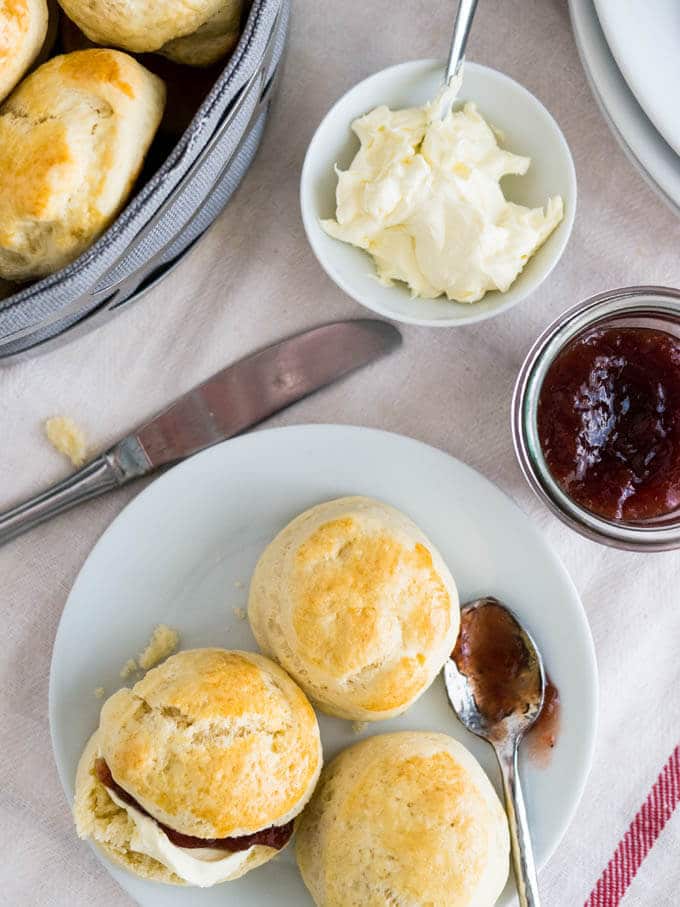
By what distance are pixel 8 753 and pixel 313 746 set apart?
50 cm

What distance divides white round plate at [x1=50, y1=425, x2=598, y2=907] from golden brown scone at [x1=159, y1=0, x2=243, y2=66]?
502 millimetres

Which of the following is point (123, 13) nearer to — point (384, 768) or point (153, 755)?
point (153, 755)

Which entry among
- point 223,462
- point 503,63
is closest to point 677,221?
point 503,63

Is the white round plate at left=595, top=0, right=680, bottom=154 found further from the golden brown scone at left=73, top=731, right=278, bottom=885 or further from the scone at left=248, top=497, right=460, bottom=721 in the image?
the golden brown scone at left=73, top=731, right=278, bottom=885

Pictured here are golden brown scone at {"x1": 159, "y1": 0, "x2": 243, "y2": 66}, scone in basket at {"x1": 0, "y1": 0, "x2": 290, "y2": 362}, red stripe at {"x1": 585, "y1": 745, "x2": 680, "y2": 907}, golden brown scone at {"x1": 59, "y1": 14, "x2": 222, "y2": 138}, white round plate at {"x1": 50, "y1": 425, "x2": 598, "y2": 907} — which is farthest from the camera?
red stripe at {"x1": 585, "y1": 745, "x2": 680, "y2": 907}

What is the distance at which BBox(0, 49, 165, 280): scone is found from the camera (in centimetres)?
108

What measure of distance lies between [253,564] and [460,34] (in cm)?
79

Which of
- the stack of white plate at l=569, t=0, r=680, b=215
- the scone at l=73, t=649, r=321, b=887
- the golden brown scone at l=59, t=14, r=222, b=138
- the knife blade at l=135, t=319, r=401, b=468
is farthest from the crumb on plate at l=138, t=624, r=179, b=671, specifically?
the stack of white plate at l=569, t=0, r=680, b=215

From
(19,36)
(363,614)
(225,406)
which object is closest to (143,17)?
(19,36)

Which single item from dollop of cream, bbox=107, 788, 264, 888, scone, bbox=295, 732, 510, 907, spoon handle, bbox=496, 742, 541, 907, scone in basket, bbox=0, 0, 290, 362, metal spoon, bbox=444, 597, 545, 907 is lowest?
spoon handle, bbox=496, 742, 541, 907

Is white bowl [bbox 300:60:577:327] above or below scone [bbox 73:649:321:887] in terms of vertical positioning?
above

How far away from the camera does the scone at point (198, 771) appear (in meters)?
1.17

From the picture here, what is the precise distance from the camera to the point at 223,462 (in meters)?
1.38

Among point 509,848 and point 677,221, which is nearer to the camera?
point 509,848
